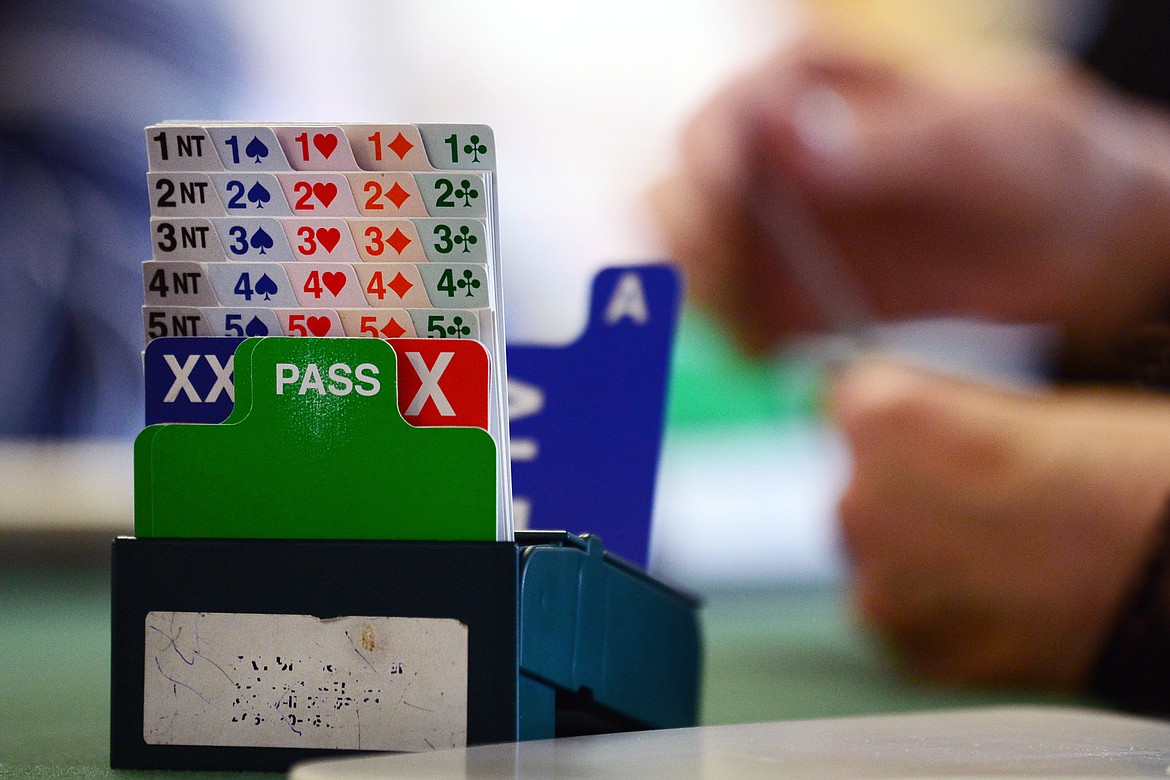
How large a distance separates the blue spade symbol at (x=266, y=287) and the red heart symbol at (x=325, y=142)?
0.28 ft

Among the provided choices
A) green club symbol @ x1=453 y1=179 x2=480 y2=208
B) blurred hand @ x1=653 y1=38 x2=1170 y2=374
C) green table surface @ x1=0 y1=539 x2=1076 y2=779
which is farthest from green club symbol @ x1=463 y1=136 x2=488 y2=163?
blurred hand @ x1=653 y1=38 x2=1170 y2=374

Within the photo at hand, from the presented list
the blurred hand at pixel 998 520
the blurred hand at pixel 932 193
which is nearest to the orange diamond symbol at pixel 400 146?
the blurred hand at pixel 998 520

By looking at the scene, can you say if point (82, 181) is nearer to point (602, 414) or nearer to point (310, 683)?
point (602, 414)

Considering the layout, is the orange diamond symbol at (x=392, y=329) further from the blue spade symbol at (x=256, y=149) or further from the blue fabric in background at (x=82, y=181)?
the blue fabric in background at (x=82, y=181)

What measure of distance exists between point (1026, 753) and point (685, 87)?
276 cm

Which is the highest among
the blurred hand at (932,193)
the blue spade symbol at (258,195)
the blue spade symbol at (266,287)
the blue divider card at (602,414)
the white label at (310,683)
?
the blurred hand at (932,193)

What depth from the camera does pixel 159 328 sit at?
0.76 meters

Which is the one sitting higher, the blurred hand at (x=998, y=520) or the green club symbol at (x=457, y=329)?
the green club symbol at (x=457, y=329)

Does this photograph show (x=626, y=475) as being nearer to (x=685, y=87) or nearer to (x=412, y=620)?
(x=412, y=620)

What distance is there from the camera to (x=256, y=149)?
2.46ft

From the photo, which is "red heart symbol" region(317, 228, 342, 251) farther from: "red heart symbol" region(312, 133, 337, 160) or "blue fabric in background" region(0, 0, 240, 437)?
"blue fabric in background" region(0, 0, 240, 437)

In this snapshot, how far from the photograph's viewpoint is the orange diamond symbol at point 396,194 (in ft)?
2.47

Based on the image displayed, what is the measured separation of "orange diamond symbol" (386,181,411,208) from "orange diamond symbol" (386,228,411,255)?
2cm

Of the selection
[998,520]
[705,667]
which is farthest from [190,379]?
[998,520]
